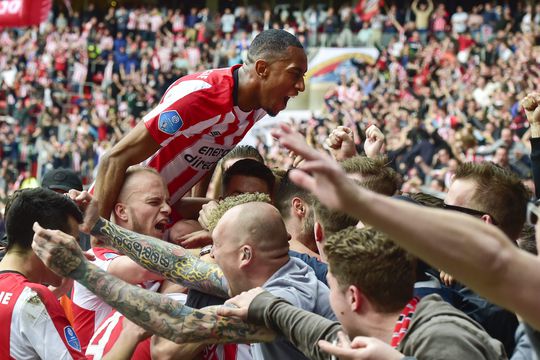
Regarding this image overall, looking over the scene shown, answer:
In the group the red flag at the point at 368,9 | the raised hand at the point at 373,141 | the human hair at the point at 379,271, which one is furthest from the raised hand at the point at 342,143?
the red flag at the point at 368,9

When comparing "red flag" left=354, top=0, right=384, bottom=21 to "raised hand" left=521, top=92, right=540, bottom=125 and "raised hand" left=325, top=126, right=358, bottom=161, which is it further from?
"raised hand" left=521, top=92, right=540, bottom=125

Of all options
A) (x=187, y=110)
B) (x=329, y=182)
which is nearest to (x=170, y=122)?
(x=187, y=110)

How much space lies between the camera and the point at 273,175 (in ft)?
17.0

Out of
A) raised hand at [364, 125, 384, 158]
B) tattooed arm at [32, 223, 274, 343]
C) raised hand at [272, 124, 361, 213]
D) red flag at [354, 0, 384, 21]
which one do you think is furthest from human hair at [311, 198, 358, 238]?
red flag at [354, 0, 384, 21]


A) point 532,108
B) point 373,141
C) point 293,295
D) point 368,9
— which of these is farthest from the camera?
point 368,9

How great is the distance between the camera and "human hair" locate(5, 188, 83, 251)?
12.5 feet

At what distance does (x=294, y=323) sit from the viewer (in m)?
2.97

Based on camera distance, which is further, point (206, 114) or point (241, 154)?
point (241, 154)

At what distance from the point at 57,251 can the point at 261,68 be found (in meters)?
1.99

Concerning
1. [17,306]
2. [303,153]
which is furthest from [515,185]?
[17,306]

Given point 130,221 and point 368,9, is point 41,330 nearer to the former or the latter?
point 130,221

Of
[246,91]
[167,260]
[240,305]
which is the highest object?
[246,91]

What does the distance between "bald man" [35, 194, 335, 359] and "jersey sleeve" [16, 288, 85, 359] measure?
1.51 ft

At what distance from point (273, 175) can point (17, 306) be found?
74.9 inches
